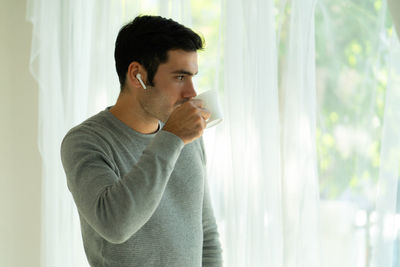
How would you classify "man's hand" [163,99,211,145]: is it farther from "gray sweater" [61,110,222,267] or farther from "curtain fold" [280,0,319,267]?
"curtain fold" [280,0,319,267]

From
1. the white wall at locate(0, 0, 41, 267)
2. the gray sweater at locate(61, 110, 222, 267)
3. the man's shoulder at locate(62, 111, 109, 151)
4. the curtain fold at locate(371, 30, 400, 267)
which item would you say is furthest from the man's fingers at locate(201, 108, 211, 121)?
the white wall at locate(0, 0, 41, 267)

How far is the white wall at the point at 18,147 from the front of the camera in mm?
2508

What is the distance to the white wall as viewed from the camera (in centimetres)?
251

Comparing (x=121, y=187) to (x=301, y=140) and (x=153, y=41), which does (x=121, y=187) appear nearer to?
(x=153, y=41)

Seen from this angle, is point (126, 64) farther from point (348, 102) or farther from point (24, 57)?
point (24, 57)

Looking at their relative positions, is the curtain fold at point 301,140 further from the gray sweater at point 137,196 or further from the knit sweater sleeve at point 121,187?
the knit sweater sleeve at point 121,187

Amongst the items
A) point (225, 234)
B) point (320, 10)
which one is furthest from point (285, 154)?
point (320, 10)

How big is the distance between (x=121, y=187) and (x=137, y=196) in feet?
0.12

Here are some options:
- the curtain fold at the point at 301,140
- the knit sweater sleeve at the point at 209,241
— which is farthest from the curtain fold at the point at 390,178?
the knit sweater sleeve at the point at 209,241

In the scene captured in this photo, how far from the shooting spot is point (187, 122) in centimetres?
109

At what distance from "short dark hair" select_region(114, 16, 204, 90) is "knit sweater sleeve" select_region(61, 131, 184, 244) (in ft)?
0.81

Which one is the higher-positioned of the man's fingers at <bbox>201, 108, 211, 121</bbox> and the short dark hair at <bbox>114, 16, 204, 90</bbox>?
the short dark hair at <bbox>114, 16, 204, 90</bbox>

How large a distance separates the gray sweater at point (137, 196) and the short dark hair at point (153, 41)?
16 centimetres

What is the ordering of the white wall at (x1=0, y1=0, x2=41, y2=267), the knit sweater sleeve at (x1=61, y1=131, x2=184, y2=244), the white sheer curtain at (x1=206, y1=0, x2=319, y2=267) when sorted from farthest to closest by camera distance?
the white wall at (x1=0, y1=0, x2=41, y2=267) → the white sheer curtain at (x1=206, y1=0, x2=319, y2=267) → the knit sweater sleeve at (x1=61, y1=131, x2=184, y2=244)
